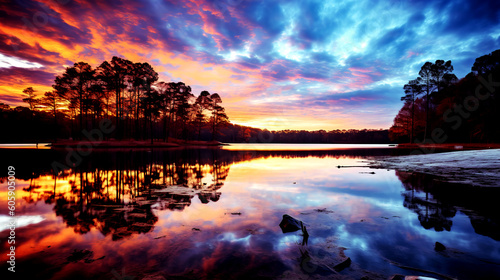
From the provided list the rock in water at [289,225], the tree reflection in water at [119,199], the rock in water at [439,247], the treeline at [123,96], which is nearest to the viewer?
the rock in water at [439,247]

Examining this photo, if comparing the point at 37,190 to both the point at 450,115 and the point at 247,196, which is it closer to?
the point at 247,196

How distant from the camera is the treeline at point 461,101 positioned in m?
32.1

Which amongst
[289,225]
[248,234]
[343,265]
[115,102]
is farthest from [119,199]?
[115,102]

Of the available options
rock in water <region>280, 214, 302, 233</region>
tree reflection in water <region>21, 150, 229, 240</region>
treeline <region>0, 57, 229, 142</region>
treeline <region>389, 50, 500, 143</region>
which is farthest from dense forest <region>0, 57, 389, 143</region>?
treeline <region>389, 50, 500, 143</region>

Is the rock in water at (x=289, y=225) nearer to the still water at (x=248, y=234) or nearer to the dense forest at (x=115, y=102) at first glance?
the still water at (x=248, y=234)

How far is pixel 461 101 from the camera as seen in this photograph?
37.2m

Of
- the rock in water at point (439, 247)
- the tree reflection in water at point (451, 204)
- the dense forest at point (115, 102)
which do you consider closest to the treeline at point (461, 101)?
the tree reflection in water at point (451, 204)

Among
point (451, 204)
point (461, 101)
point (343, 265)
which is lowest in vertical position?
point (451, 204)

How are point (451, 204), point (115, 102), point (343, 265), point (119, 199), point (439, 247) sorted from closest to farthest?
point (343, 265), point (439, 247), point (451, 204), point (119, 199), point (115, 102)

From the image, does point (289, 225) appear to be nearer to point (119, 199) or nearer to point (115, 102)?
point (119, 199)

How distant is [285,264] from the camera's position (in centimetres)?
333

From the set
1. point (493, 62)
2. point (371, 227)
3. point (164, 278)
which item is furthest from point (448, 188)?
point (493, 62)

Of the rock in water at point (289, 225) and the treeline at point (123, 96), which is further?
the treeline at point (123, 96)

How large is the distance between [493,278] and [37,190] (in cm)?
1375
